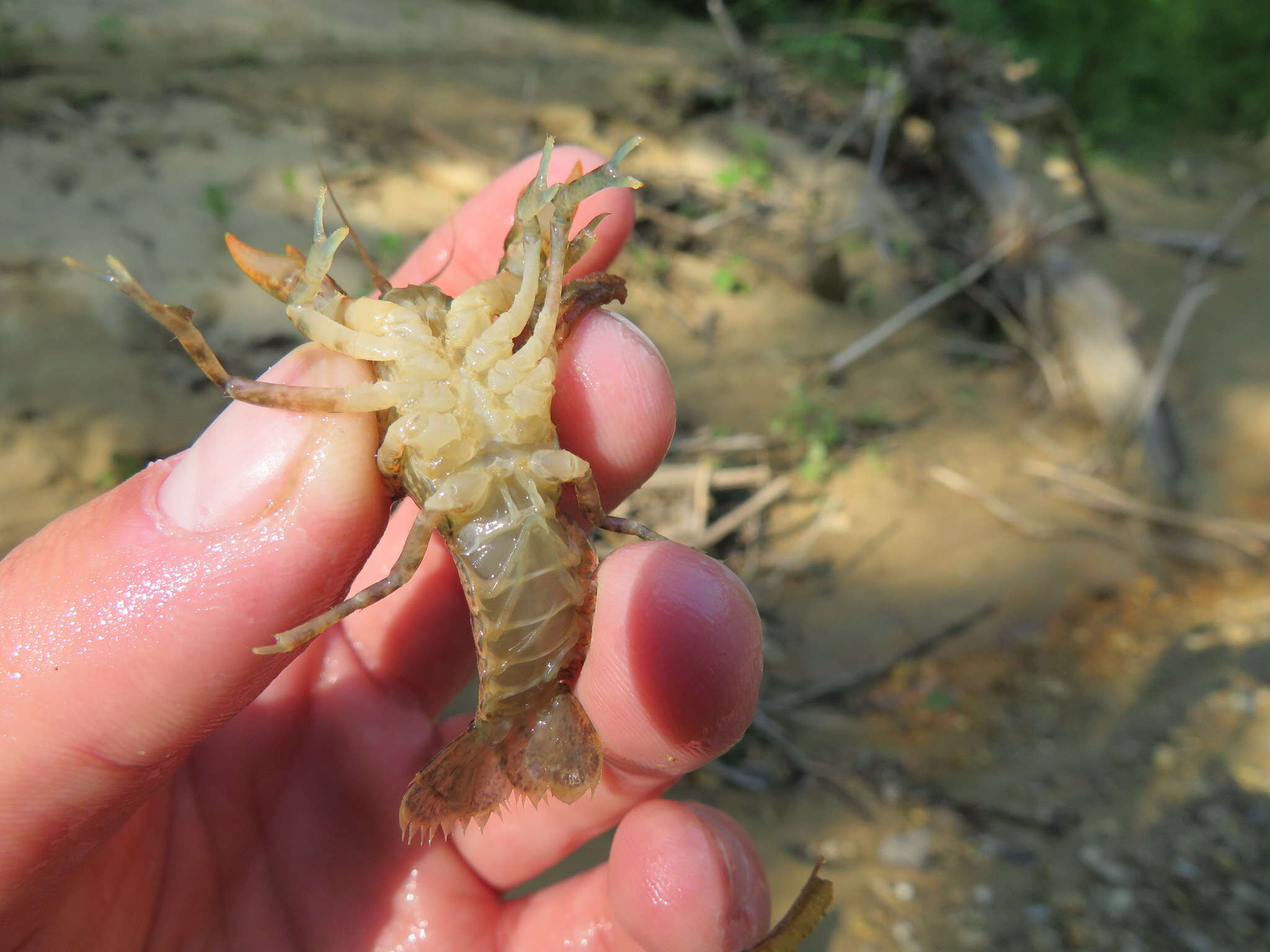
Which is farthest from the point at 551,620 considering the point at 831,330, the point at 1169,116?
the point at 1169,116

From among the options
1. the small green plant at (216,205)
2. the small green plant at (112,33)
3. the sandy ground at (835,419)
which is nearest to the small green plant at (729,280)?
the sandy ground at (835,419)

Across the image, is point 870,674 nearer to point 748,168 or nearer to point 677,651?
point 677,651

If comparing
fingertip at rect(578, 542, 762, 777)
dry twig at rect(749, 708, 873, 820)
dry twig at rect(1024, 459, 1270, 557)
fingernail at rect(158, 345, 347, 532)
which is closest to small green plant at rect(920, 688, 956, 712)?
dry twig at rect(749, 708, 873, 820)

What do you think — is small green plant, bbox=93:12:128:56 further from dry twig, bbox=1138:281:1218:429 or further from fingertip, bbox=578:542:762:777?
dry twig, bbox=1138:281:1218:429

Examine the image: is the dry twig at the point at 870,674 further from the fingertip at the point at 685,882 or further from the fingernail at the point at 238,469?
the fingernail at the point at 238,469

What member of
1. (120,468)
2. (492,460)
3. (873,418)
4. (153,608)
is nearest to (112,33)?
(120,468)

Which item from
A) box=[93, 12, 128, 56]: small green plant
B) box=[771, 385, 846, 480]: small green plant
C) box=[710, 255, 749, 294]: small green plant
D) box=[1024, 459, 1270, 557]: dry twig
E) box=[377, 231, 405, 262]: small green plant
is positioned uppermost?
box=[93, 12, 128, 56]: small green plant

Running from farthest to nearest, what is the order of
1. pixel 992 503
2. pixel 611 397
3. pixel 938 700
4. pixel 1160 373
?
1. pixel 1160 373
2. pixel 992 503
3. pixel 938 700
4. pixel 611 397
